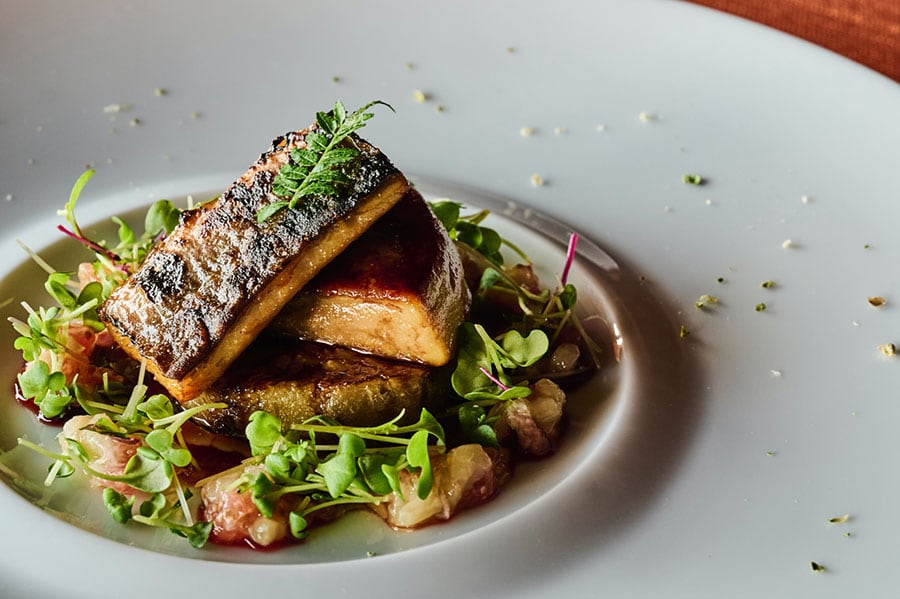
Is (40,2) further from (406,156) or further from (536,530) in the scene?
(536,530)

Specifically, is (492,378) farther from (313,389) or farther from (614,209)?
(614,209)

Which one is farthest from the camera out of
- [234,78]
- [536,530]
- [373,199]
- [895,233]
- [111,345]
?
[234,78]

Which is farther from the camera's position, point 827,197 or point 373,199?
point 827,197

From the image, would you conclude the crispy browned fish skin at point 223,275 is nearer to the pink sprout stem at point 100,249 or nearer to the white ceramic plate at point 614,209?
the white ceramic plate at point 614,209

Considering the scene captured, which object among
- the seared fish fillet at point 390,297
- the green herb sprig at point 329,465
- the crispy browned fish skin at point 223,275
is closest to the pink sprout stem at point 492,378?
the seared fish fillet at point 390,297

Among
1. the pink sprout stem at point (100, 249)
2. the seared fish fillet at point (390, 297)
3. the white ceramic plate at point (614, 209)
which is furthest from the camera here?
the pink sprout stem at point (100, 249)

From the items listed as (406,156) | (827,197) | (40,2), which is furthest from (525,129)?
(40,2)

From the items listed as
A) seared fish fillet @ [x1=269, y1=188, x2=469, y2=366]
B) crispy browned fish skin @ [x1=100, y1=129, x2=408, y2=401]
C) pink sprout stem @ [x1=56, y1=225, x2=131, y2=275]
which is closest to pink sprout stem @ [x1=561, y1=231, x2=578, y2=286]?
seared fish fillet @ [x1=269, y1=188, x2=469, y2=366]
